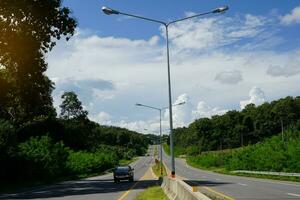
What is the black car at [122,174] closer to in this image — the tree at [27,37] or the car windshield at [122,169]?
the car windshield at [122,169]

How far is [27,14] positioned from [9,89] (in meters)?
7.00

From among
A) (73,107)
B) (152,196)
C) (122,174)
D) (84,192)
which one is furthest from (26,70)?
(73,107)

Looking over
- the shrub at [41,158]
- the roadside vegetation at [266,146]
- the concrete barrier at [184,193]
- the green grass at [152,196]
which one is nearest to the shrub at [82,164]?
the shrub at [41,158]

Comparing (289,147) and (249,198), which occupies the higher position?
(289,147)

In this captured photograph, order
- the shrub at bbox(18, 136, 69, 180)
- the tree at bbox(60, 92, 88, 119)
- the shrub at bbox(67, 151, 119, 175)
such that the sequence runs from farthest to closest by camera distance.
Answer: the tree at bbox(60, 92, 88, 119), the shrub at bbox(67, 151, 119, 175), the shrub at bbox(18, 136, 69, 180)

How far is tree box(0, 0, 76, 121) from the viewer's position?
33.8 meters

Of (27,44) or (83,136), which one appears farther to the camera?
(83,136)

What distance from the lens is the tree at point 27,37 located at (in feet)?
111

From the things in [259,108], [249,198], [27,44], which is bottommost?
[249,198]

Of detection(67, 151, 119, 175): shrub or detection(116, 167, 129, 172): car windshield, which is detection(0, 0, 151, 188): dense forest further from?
detection(67, 151, 119, 175): shrub

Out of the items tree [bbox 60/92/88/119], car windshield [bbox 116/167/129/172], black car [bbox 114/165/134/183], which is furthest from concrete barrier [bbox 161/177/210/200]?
tree [bbox 60/92/88/119]

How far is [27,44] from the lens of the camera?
34906 millimetres

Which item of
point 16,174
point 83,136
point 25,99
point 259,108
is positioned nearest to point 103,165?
point 83,136

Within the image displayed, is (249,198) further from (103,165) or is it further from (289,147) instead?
(103,165)
